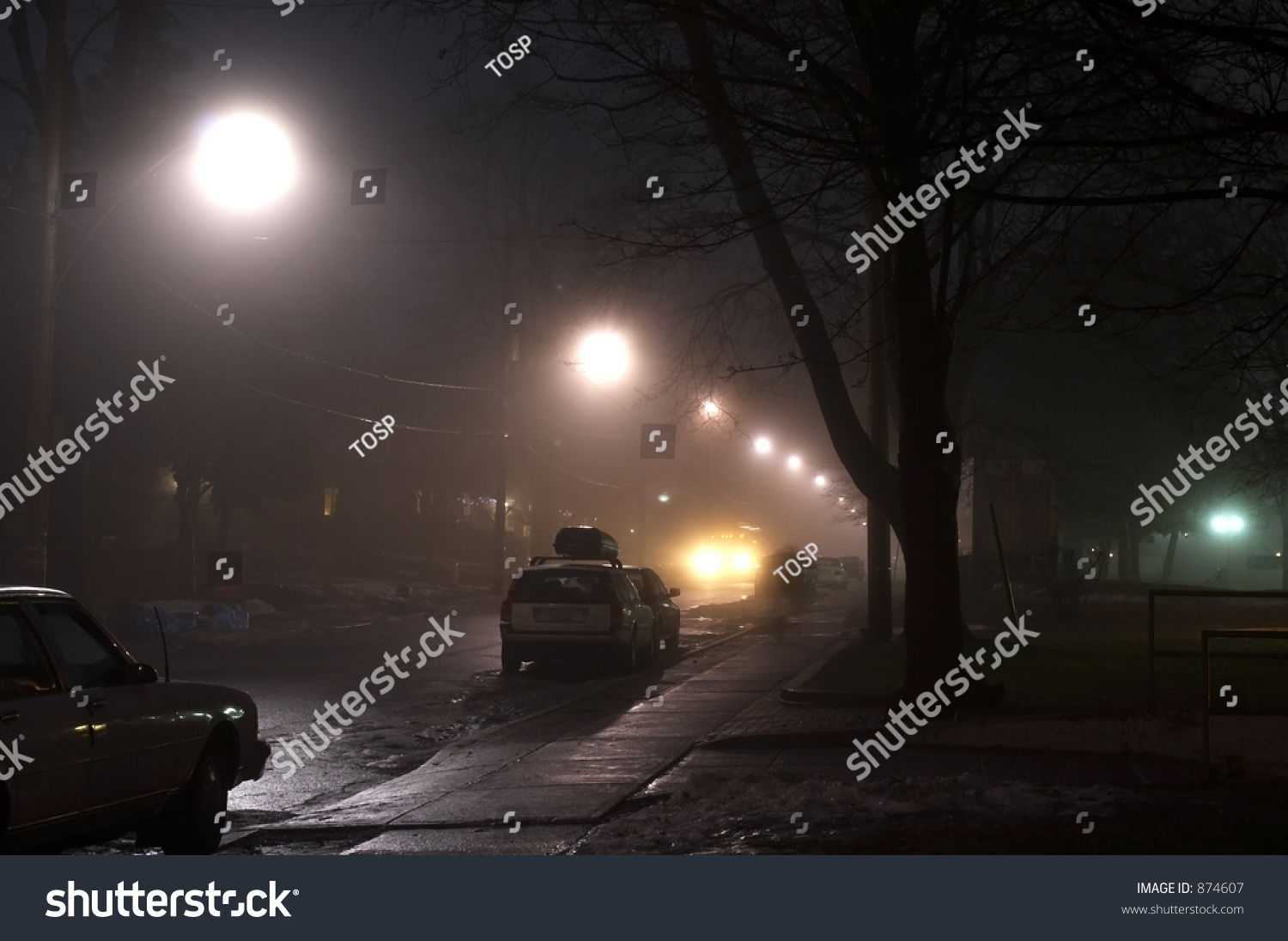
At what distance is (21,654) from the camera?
698 centimetres

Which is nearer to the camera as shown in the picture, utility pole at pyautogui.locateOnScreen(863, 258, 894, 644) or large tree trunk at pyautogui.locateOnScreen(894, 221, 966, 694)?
large tree trunk at pyautogui.locateOnScreen(894, 221, 966, 694)

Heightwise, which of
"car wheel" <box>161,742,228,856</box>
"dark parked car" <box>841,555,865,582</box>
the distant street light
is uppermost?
the distant street light

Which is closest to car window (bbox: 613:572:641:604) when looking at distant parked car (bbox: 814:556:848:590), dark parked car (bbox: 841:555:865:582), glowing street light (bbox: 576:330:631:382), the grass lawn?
the grass lawn

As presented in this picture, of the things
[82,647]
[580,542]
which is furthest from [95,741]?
[580,542]

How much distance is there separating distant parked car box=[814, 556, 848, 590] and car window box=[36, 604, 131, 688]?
56695 mm

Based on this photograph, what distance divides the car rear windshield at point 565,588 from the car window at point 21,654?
12561mm

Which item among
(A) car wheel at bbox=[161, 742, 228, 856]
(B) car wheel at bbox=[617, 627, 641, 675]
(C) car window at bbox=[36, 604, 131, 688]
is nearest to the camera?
(C) car window at bbox=[36, 604, 131, 688]

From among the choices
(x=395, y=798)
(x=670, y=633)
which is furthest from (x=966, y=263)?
(x=670, y=633)

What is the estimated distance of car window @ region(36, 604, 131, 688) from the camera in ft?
23.9

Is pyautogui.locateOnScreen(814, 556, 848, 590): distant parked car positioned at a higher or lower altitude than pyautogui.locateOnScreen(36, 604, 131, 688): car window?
higher

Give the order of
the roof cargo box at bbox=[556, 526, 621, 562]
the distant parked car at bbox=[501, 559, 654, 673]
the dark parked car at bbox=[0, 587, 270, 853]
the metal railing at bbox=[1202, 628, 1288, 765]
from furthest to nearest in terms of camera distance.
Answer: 1. the roof cargo box at bbox=[556, 526, 621, 562]
2. the distant parked car at bbox=[501, 559, 654, 673]
3. the metal railing at bbox=[1202, 628, 1288, 765]
4. the dark parked car at bbox=[0, 587, 270, 853]

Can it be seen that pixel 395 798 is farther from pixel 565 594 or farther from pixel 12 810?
pixel 565 594

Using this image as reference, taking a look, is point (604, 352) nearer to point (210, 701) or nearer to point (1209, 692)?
point (1209, 692)

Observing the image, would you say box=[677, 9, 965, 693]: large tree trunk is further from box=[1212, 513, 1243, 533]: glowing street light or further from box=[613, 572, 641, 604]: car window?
box=[1212, 513, 1243, 533]: glowing street light
